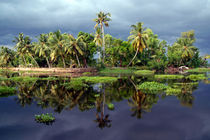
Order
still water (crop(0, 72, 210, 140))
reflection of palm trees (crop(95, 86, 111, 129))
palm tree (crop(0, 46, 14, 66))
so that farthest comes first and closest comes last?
1. palm tree (crop(0, 46, 14, 66))
2. reflection of palm trees (crop(95, 86, 111, 129))
3. still water (crop(0, 72, 210, 140))

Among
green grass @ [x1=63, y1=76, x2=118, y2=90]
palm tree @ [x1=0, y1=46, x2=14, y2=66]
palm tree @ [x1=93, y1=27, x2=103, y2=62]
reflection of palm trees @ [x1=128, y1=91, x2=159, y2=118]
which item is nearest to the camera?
reflection of palm trees @ [x1=128, y1=91, x2=159, y2=118]

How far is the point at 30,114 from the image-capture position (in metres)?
11.6

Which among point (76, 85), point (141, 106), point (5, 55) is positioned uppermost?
point (5, 55)

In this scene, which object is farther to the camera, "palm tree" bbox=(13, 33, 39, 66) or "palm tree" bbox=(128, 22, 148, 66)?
"palm tree" bbox=(13, 33, 39, 66)

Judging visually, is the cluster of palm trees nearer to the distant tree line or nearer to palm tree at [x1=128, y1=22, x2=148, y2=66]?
the distant tree line

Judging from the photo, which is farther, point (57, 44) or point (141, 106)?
point (57, 44)

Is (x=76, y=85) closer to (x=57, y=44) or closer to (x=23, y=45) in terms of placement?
(x=57, y=44)

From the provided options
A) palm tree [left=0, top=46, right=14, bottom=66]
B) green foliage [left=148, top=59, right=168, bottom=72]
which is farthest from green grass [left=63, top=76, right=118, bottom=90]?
palm tree [left=0, top=46, right=14, bottom=66]

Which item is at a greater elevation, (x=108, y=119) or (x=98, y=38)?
(x=98, y=38)

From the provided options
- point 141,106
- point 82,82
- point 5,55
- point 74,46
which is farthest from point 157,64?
point 5,55

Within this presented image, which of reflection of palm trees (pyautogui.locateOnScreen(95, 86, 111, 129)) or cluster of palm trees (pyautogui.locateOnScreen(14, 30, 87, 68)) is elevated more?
cluster of palm trees (pyautogui.locateOnScreen(14, 30, 87, 68))

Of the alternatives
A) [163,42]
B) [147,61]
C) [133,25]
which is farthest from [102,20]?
[163,42]

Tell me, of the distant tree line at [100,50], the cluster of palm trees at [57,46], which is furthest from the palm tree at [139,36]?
the cluster of palm trees at [57,46]

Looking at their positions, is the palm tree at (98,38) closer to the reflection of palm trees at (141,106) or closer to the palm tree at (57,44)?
the palm tree at (57,44)
